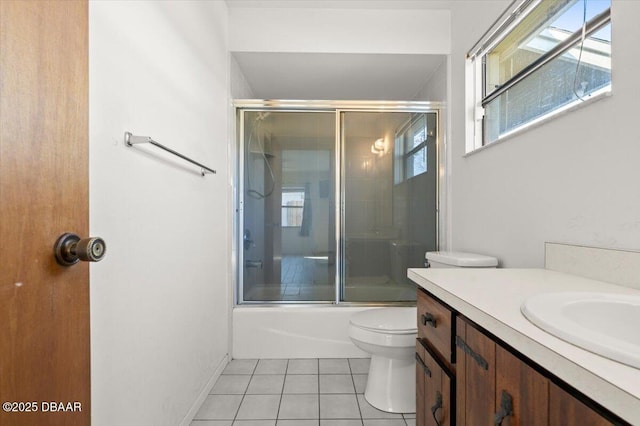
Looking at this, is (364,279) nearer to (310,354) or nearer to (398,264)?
(398,264)

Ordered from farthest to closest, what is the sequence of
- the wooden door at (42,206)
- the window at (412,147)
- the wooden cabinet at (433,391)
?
1. the window at (412,147)
2. the wooden cabinet at (433,391)
3. the wooden door at (42,206)

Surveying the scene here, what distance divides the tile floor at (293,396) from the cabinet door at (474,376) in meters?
0.88

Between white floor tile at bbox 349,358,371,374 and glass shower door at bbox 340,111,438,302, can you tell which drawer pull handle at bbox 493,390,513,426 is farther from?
glass shower door at bbox 340,111,438,302

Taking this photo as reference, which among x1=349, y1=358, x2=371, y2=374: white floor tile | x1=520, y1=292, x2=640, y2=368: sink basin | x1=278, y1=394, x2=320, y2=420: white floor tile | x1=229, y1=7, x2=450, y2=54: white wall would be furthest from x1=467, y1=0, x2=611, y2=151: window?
x1=278, y1=394, x2=320, y2=420: white floor tile

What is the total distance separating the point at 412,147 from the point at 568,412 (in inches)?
83.1

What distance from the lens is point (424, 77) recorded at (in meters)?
2.39

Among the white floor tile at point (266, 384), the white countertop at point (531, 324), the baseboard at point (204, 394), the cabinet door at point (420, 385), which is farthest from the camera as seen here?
the white floor tile at point (266, 384)

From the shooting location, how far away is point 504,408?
539 mm

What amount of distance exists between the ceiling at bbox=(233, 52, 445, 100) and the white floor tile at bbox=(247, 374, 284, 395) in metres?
2.24

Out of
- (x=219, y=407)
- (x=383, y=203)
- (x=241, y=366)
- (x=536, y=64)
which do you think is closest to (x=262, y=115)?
(x=383, y=203)

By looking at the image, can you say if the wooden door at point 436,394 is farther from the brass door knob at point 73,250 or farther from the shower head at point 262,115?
the shower head at point 262,115

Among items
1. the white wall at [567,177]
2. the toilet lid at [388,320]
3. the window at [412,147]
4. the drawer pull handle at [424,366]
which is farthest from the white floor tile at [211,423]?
the window at [412,147]

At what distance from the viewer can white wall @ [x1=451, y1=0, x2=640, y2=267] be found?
0.82 metres

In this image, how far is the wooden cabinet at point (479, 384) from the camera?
1.41ft
